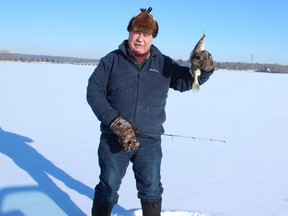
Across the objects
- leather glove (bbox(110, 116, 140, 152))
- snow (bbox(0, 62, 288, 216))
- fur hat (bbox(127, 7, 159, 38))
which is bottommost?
snow (bbox(0, 62, 288, 216))

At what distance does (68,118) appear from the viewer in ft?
28.6

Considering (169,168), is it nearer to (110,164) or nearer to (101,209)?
(101,209)

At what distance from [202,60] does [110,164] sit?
3.16 ft

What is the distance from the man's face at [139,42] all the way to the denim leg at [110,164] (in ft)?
2.09

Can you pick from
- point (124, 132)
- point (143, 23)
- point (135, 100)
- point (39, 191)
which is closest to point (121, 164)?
point (124, 132)

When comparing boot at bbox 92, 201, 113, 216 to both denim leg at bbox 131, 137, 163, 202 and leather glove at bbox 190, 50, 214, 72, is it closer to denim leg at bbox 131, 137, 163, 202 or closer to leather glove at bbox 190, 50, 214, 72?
denim leg at bbox 131, 137, 163, 202

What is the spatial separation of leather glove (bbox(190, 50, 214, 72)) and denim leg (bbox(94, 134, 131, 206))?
78 centimetres

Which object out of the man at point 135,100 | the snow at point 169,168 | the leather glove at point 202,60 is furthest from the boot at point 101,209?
the leather glove at point 202,60

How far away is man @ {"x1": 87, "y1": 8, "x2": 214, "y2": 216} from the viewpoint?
252cm

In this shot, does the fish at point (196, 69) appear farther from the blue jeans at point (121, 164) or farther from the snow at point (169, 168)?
the snow at point (169, 168)

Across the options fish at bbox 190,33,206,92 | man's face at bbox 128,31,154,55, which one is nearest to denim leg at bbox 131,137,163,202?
A: fish at bbox 190,33,206,92

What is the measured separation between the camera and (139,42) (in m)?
2.53

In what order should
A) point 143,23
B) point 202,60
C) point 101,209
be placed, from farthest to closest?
point 101,209 < point 143,23 < point 202,60

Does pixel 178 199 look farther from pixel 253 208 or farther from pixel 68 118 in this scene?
pixel 68 118
